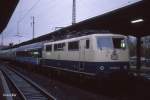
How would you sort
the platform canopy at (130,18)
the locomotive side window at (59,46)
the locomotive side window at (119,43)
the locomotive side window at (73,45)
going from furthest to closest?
the locomotive side window at (59,46) < the locomotive side window at (73,45) < the platform canopy at (130,18) < the locomotive side window at (119,43)

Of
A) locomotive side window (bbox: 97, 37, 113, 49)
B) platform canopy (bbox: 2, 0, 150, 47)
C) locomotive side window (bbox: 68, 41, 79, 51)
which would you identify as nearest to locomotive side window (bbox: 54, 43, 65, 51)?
locomotive side window (bbox: 68, 41, 79, 51)

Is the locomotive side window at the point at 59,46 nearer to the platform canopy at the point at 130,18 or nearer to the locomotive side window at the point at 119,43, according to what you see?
the platform canopy at the point at 130,18

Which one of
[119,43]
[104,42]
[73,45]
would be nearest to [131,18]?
[73,45]

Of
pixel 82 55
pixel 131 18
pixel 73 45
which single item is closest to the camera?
pixel 82 55

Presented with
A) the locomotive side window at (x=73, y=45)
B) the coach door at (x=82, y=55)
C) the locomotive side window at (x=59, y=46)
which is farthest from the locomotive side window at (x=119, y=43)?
the locomotive side window at (x=59, y=46)

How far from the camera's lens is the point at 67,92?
17766 millimetres

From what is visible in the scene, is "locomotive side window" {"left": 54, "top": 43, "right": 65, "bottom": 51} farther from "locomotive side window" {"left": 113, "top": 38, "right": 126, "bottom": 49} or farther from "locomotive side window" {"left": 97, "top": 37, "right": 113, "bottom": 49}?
"locomotive side window" {"left": 113, "top": 38, "right": 126, "bottom": 49}

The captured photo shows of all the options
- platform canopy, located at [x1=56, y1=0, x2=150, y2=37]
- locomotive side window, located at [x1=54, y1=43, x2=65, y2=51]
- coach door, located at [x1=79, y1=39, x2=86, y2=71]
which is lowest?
coach door, located at [x1=79, y1=39, x2=86, y2=71]

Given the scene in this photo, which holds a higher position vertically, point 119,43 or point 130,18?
point 130,18

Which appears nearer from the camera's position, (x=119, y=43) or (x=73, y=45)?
(x=119, y=43)

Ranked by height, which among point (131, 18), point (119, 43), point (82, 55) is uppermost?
point (131, 18)

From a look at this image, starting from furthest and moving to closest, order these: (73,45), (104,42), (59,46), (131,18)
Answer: (59,46), (131,18), (73,45), (104,42)

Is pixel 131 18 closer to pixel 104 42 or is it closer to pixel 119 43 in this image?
pixel 119 43

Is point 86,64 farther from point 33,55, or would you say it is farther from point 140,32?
point 33,55
